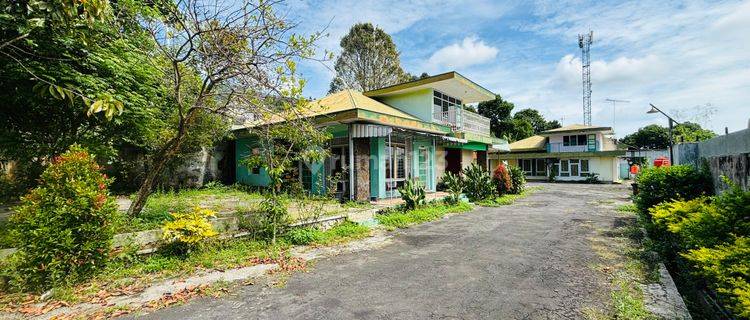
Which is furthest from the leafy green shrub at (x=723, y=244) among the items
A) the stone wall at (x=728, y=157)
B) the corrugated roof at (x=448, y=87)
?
the corrugated roof at (x=448, y=87)

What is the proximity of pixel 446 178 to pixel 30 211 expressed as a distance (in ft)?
40.4

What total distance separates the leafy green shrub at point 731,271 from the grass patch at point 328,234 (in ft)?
20.4

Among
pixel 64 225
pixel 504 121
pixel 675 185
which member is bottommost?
pixel 64 225

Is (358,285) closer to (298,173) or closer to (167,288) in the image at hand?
(167,288)

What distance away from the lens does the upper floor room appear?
16.2 meters

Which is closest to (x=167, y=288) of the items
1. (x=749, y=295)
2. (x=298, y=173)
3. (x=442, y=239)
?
(x=442, y=239)

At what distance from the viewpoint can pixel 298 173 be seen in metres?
14.0

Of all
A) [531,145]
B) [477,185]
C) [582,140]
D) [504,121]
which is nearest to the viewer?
[477,185]

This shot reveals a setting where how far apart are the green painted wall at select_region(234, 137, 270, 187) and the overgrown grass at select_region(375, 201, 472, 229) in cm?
803

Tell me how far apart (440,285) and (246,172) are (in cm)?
1451

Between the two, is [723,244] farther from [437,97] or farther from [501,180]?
[437,97]

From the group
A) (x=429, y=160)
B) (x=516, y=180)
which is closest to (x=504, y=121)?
(x=516, y=180)

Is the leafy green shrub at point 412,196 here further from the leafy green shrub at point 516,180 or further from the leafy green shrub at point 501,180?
the leafy green shrub at point 516,180

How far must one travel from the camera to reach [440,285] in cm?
483
